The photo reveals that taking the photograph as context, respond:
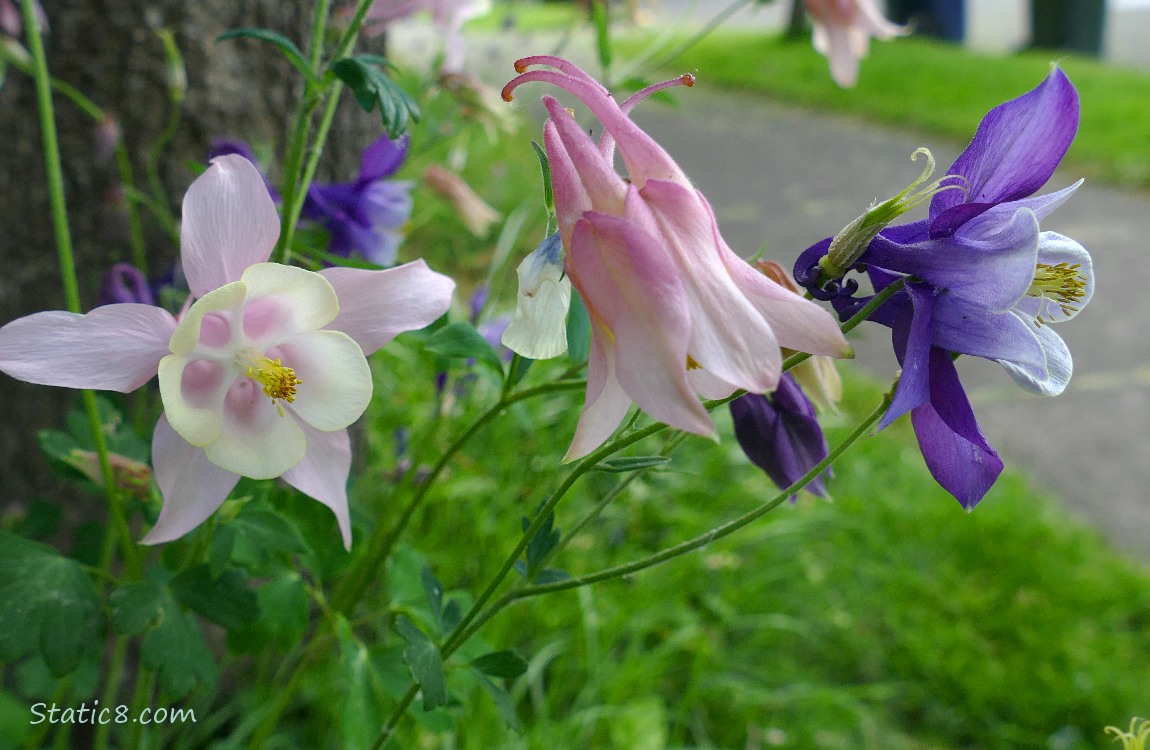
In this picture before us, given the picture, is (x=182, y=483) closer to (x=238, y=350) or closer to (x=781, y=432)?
(x=238, y=350)

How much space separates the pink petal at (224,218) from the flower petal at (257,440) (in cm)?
8

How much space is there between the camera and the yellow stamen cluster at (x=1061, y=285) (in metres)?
0.53

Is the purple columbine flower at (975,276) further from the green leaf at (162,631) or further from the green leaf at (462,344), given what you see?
the green leaf at (162,631)

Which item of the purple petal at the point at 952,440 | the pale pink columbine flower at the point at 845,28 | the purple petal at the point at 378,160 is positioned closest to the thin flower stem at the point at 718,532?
the purple petal at the point at 952,440

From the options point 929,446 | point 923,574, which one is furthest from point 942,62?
point 929,446

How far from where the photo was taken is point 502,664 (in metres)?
0.64

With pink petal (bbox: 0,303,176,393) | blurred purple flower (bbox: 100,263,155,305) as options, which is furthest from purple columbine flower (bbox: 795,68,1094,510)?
blurred purple flower (bbox: 100,263,155,305)

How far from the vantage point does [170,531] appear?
55 centimetres

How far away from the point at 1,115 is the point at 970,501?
112 cm

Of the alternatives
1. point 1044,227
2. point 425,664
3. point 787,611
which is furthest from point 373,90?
point 1044,227

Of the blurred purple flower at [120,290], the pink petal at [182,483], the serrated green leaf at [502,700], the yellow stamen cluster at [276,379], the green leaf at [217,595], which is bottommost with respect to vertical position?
the serrated green leaf at [502,700]

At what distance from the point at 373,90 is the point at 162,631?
1.26ft

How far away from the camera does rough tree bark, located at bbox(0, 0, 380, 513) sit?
112 centimetres

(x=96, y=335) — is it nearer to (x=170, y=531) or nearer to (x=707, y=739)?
(x=170, y=531)
